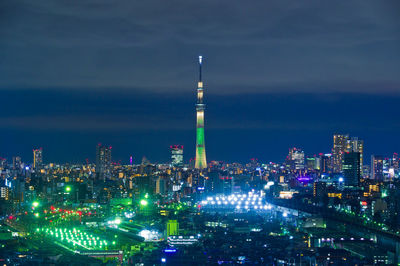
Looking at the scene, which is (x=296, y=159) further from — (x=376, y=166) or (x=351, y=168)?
(x=351, y=168)

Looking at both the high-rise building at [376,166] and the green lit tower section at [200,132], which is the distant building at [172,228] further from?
the high-rise building at [376,166]

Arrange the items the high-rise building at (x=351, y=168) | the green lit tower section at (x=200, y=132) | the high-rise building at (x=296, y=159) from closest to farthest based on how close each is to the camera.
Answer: the high-rise building at (x=351, y=168) < the green lit tower section at (x=200, y=132) < the high-rise building at (x=296, y=159)

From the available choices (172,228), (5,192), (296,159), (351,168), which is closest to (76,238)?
(172,228)

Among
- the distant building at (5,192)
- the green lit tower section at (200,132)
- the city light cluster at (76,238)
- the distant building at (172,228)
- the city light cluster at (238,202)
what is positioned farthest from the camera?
the green lit tower section at (200,132)

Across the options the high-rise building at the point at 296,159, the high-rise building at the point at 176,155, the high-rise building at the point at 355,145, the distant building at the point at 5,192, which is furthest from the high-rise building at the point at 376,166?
the distant building at the point at 5,192

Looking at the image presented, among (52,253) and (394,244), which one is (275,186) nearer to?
(394,244)

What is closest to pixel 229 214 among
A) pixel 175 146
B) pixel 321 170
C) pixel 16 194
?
pixel 16 194

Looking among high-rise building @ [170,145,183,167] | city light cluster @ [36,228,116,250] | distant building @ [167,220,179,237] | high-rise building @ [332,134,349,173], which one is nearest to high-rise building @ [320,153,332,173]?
high-rise building @ [332,134,349,173]
